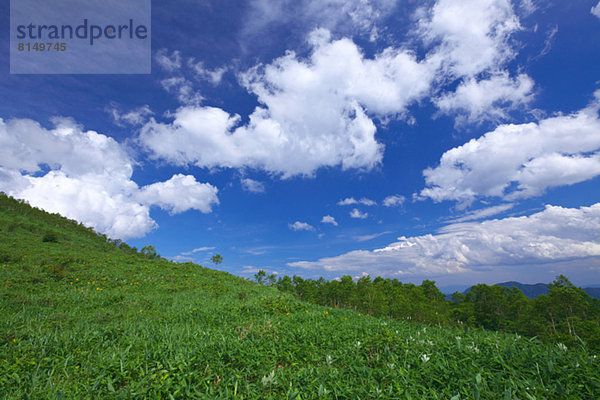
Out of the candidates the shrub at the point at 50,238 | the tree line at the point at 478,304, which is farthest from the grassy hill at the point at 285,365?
the shrub at the point at 50,238

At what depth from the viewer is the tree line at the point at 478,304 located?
29578 mm

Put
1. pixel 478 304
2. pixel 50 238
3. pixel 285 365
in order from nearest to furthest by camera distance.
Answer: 1. pixel 285 365
2. pixel 50 238
3. pixel 478 304

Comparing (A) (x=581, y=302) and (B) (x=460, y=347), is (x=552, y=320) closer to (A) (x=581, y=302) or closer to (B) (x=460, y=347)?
(A) (x=581, y=302)

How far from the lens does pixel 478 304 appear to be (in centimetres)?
4050

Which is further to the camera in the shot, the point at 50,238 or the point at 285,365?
the point at 50,238

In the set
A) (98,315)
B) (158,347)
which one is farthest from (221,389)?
(98,315)

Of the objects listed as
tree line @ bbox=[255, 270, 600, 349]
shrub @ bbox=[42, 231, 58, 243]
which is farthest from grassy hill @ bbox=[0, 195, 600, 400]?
shrub @ bbox=[42, 231, 58, 243]

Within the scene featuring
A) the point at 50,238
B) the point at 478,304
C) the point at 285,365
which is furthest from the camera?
the point at 478,304

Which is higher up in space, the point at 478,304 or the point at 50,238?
the point at 50,238

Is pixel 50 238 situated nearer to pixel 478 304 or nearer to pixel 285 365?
pixel 285 365

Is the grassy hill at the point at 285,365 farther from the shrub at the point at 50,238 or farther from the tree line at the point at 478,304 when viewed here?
the shrub at the point at 50,238

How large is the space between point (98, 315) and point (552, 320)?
49.2 meters

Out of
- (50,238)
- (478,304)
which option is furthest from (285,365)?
(478,304)

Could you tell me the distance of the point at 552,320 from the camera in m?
33.6
